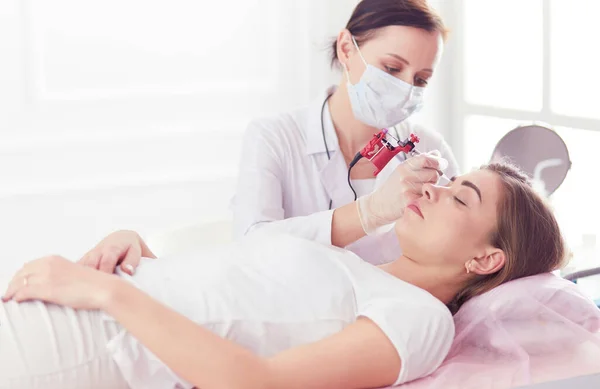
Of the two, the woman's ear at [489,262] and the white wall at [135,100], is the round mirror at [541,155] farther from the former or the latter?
the white wall at [135,100]

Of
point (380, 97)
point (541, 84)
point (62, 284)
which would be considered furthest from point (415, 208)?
point (541, 84)

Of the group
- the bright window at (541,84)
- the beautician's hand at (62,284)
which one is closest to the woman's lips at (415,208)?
the beautician's hand at (62,284)

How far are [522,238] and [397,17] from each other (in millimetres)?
643

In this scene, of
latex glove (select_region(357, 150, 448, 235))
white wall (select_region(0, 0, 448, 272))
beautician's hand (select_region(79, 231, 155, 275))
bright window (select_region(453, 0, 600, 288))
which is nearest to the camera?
beautician's hand (select_region(79, 231, 155, 275))

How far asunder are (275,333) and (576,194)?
1.65 m

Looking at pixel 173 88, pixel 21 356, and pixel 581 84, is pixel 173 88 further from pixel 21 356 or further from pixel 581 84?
pixel 21 356

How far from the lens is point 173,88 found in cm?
328

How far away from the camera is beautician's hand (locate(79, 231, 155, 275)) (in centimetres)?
163

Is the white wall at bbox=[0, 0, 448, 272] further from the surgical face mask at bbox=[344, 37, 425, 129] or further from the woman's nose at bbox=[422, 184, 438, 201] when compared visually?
the woman's nose at bbox=[422, 184, 438, 201]

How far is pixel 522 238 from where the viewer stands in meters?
1.66

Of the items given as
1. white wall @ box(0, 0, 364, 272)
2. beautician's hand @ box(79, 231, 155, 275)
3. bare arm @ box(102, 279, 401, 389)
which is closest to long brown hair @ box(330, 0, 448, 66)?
beautician's hand @ box(79, 231, 155, 275)

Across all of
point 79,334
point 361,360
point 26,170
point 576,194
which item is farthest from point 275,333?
point 26,170

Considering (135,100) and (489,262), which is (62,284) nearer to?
(489,262)

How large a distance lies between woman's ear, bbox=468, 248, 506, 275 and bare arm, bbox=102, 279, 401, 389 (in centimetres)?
35
